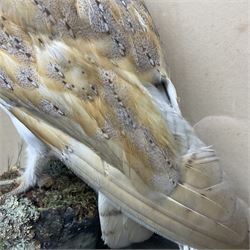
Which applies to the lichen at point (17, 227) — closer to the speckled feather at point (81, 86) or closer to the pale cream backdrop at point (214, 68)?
the speckled feather at point (81, 86)

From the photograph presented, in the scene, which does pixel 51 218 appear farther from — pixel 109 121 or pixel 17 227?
pixel 109 121

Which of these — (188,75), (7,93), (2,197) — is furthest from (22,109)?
(188,75)

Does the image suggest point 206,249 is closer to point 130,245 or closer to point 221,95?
point 130,245

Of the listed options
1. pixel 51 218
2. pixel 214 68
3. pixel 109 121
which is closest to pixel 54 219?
pixel 51 218

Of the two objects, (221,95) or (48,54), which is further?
(221,95)

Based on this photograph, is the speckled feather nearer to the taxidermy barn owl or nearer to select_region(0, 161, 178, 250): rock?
the taxidermy barn owl

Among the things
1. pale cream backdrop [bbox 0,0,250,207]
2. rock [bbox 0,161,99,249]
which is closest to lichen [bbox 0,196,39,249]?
rock [bbox 0,161,99,249]
